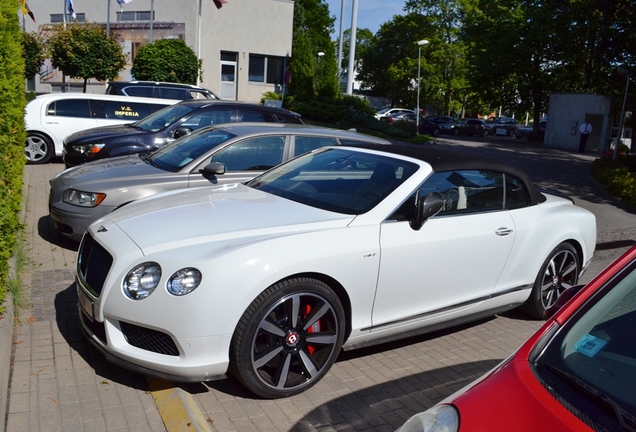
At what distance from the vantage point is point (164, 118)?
36.2 ft

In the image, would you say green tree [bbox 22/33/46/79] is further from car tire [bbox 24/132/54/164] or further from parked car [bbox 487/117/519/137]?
parked car [bbox 487/117/519/137]

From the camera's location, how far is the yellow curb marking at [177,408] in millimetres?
3586

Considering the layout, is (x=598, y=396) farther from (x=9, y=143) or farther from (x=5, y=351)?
(x=9, y=143)

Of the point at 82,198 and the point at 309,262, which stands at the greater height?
the point at 309,262

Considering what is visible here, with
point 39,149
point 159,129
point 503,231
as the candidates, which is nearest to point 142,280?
point 503,231

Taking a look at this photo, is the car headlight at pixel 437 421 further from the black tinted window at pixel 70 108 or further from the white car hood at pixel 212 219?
the black tinted window at pixel 70 108

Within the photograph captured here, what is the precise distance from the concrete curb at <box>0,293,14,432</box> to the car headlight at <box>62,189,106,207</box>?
1.80 meters

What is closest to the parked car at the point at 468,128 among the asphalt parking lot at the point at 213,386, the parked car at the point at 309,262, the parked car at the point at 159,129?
the parked car at the point at 159,129

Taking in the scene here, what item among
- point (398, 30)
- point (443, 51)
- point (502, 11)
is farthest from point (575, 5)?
point (398, 30)

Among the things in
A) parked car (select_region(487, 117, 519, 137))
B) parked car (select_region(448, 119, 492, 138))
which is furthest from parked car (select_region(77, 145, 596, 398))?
parked car (select_region(487, 117, 519, 137))

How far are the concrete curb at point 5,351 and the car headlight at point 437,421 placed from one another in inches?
96.6

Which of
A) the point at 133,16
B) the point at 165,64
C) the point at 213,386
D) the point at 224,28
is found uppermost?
the point at 133,16

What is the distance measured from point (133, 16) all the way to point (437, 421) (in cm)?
4110

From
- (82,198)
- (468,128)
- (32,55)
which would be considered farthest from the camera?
(468,128)
